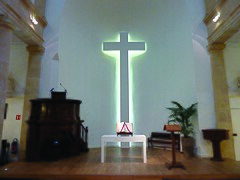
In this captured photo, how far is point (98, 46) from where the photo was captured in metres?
8.00

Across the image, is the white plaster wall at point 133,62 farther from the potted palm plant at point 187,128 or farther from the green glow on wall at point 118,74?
the potted palm plant at point 187,128

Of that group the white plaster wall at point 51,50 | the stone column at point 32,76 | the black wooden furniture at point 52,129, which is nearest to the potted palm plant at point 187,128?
the black wooden furniture at point 52,129

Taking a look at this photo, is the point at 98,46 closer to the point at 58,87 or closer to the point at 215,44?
the point at 58,87

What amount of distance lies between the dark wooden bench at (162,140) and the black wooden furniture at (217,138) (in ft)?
4.71

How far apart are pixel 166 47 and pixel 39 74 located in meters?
5.10

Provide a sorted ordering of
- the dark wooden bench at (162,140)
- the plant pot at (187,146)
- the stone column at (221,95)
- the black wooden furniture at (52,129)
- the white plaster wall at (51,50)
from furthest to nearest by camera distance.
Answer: the dark wooden bench at (162,140) → the white plaster wall at (51,50) → the plant pot at (187,146) → the stone column at (221,95) → the black wooden furniture at (52,129)

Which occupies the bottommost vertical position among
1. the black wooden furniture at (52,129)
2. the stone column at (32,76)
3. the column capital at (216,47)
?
the black wooden furniture at (52,129)

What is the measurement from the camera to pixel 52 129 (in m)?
5.28

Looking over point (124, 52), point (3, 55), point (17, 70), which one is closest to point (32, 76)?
point (17, 70)

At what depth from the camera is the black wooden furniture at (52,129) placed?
5.14m

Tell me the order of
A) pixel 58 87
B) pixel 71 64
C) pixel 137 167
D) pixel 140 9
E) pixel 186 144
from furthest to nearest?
pixel 140 9, pixel 71 64, pixel 58 87, pixel 186 144, pixel 137 167

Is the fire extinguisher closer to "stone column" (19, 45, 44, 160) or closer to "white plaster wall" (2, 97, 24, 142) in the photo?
"white plaster wall" (2, 97, 24, 142)

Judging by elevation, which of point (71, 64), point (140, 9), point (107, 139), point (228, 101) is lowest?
point (107, 139)

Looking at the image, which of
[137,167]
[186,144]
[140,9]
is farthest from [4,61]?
[140,9]
